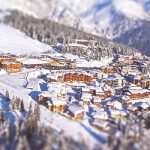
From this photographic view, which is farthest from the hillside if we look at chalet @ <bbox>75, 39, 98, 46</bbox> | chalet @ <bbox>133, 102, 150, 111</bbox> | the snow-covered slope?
chalet @ <bbox>133, 102, 150, 111</bbox>

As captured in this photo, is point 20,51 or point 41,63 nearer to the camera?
point 41,63

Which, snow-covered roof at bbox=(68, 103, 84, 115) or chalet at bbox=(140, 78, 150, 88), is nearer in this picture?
snow-covered roof at bbox=(68, 103, 84, 115)

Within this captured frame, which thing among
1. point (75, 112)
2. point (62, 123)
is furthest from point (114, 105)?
point (62, 123)

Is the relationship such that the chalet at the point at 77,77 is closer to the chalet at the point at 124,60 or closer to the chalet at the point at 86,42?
the chalet at the point at 124,60

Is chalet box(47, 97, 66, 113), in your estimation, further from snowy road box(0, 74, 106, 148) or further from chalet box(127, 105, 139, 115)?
chalet box(127, 105, 139, 115)

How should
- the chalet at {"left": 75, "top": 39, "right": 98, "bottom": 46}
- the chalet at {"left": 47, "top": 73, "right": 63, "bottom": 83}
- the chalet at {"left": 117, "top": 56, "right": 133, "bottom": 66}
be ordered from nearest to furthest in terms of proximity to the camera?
the chalet at {"left": 47, "top": 73, "right": 63, "bottom": 83}
the chalet at {"left": 117, "top": 56, "right": 133, "bottom": 66}
the chalet at {"left": 75, "top": 39, "right": 98, "bottom": 46}

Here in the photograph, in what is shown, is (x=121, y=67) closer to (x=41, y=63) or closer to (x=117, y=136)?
(x=41, y=63)

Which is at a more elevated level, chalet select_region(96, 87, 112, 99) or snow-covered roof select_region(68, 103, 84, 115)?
chalet select_region(96, 87, 112, 99)

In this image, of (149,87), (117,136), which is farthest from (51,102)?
(149,87)
